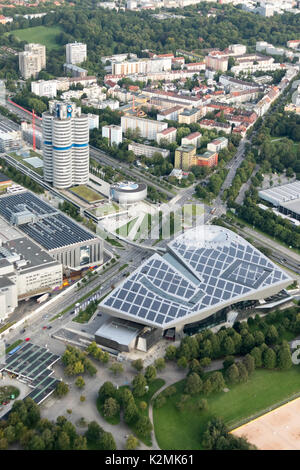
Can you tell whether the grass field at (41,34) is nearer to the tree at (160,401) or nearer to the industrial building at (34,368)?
the industrial building at (34,368)

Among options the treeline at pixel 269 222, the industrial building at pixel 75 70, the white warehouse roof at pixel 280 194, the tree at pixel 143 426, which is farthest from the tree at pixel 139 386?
the industrial building at pixel 75 70

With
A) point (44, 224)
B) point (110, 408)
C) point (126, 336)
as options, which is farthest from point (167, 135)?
point (110, 408)

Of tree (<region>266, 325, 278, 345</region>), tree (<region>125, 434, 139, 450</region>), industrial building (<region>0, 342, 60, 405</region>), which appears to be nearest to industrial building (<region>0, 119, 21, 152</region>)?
industrial building (<region>0, 342, 60, 405</region>)

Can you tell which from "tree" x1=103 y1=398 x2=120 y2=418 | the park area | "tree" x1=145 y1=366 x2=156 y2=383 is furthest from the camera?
"tree" x1=145 y1=366 x2=156 y2=383

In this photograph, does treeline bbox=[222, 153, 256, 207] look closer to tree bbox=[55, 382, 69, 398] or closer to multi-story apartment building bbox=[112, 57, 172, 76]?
tree bbox=[55, 382, 69, 398]

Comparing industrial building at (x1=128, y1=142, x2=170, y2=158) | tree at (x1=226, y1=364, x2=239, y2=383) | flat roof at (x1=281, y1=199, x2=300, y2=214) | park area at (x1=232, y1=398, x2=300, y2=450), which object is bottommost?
park area at (x1=232, y1=398, x2=300, y2=450)

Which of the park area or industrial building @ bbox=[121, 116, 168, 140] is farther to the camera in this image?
industrial building @ bbox=[121, 116, 168, 140]
